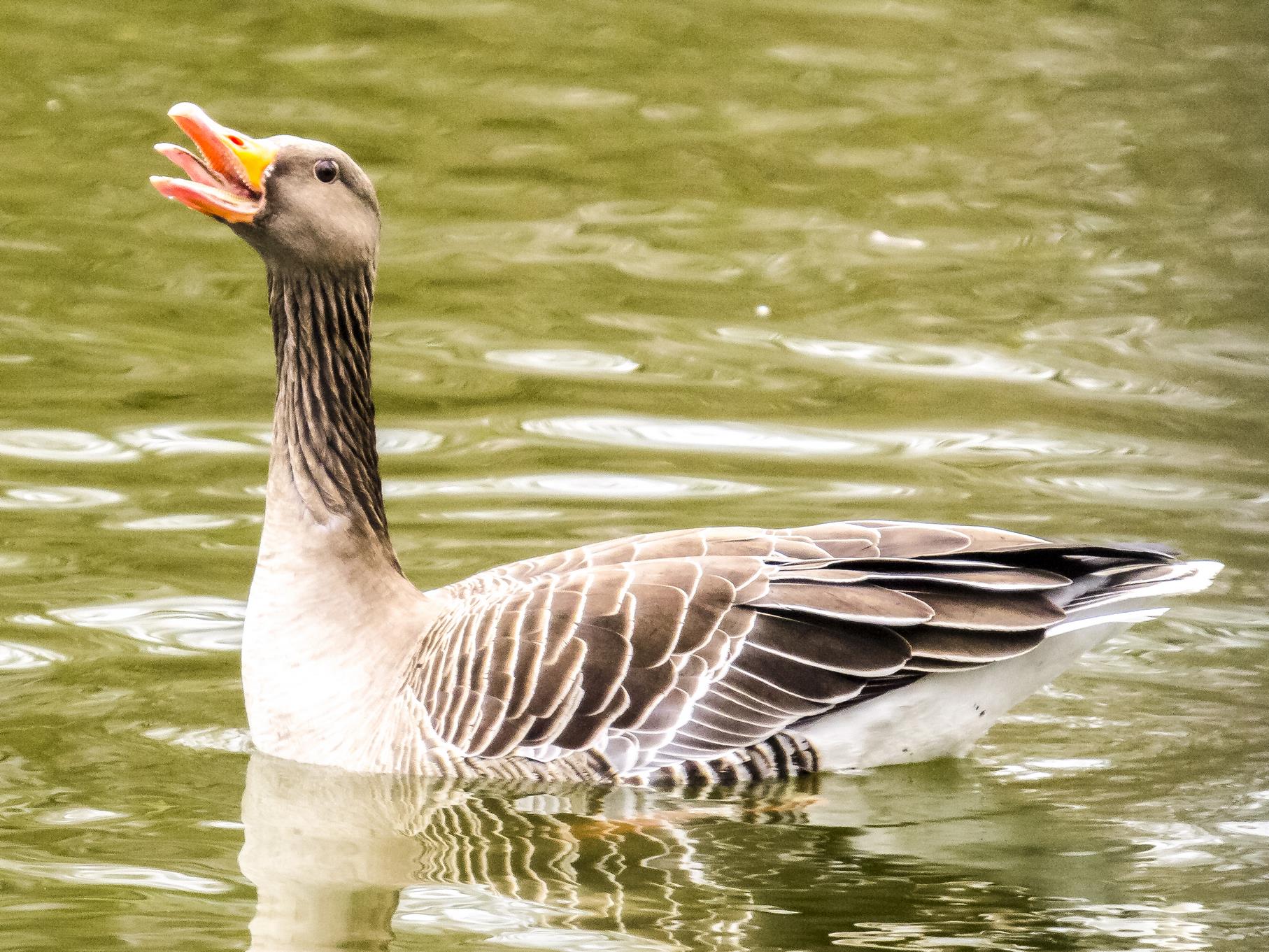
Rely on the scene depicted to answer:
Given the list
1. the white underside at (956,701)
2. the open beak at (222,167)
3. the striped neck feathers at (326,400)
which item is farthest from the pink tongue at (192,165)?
the white underside at (956,701)

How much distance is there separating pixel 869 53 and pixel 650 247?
4.76 meters

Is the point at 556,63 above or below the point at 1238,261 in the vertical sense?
above

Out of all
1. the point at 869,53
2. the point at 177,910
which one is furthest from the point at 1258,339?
the point at 177,910

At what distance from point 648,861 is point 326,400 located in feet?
7.70

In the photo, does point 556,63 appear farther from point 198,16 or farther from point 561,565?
point 561,565

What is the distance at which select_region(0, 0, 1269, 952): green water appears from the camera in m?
7.09

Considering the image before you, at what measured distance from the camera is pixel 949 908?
6.84 m

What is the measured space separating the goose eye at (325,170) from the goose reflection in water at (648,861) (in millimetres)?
2220

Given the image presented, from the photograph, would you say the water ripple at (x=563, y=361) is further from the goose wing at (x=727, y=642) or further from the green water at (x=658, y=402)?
the goose wing at (x=727, y=642)

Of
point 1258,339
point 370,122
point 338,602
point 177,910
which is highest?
point 370,122

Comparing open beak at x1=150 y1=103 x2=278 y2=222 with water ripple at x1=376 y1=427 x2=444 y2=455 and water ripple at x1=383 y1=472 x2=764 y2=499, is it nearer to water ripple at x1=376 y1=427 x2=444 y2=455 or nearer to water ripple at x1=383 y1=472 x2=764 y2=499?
water ripple at x1=383 y1=472 x2=764 y2=499

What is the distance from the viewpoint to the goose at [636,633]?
7.58 m

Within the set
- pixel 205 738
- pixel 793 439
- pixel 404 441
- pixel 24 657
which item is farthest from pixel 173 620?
pixel 793 439

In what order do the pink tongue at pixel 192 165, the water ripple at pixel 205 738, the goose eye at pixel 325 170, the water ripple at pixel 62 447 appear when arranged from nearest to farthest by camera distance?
the pink tongue at pixel 192 165, the goose eye at pixel 325 170, the water ripple at pixel 205 738, the water ripple at pixel 62 447
